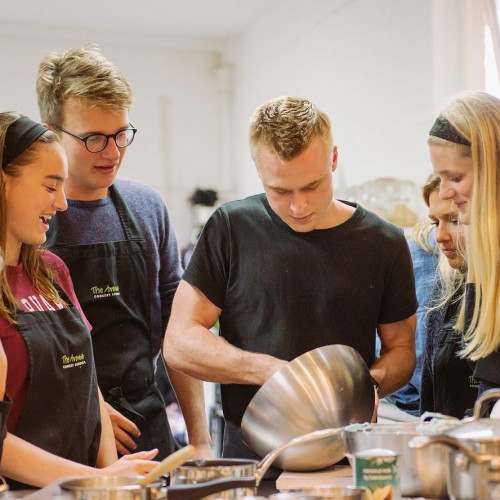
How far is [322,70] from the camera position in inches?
204

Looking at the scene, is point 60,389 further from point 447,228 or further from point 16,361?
point 447,228

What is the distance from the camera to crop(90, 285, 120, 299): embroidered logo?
7.15 ft

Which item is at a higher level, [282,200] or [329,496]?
[282,200]

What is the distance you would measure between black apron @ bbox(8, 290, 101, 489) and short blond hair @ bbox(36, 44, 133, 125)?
0.59m

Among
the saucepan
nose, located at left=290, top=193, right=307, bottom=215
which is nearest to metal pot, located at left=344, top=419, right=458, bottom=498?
the saucepan

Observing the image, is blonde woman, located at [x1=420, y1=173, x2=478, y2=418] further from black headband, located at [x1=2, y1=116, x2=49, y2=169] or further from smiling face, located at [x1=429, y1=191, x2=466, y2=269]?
black headband, located at [x1=2, y1=116, x2=49, y2=169]

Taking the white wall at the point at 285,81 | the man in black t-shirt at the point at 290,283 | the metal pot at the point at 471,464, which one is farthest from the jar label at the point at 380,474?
the white wall at the point at 285,81

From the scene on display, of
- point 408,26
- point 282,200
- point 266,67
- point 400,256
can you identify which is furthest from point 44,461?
point 266,67

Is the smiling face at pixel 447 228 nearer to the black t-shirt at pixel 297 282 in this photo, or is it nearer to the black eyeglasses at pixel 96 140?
the black t-shirt at pixel 297 282

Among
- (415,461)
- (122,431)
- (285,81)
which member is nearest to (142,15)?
(285,81)

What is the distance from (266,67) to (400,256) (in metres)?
4.29

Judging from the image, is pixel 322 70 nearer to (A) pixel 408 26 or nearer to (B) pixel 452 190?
(A) pixel 408 26

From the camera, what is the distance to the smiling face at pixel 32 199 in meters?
1.79

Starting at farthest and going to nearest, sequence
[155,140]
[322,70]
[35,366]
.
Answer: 1. [155,140]
2. [322,70]
3. [35,366]
